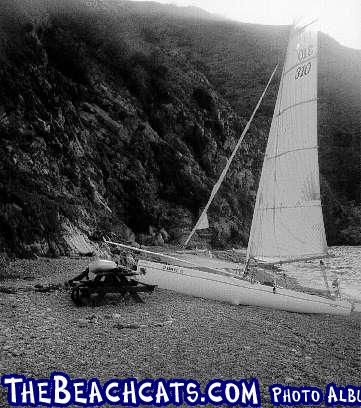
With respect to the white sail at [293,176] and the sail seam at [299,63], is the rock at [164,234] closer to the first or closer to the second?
the white sail at [293,176]

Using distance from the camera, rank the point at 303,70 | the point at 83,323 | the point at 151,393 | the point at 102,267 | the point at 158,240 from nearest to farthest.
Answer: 1. the point at 151,393
2. the point at 83,323
3. the point at 102,267
4. the point at 303,70
5. the point at 158,240

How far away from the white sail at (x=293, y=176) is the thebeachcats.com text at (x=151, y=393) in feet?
30.8

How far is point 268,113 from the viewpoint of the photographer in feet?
279

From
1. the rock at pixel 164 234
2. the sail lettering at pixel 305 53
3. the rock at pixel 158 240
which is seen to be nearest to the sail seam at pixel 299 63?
the sail lettering at pixel 305 53

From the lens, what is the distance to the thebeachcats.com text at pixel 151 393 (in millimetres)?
5586

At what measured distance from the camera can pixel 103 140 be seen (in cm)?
3562

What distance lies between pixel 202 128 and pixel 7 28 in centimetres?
2386

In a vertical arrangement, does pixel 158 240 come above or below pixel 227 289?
below

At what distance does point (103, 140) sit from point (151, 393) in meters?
31.6

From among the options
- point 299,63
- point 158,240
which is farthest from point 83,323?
point 158,240

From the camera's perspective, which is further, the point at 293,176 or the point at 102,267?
the point at 293,176

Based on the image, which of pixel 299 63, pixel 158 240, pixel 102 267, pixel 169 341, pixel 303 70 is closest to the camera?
pixel 169 341

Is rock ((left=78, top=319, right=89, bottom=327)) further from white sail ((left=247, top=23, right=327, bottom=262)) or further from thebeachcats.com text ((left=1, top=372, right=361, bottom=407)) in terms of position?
white sail ((left=247, top=23, right=327, bottom=262))

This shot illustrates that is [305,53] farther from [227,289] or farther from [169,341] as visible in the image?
[169,341]
